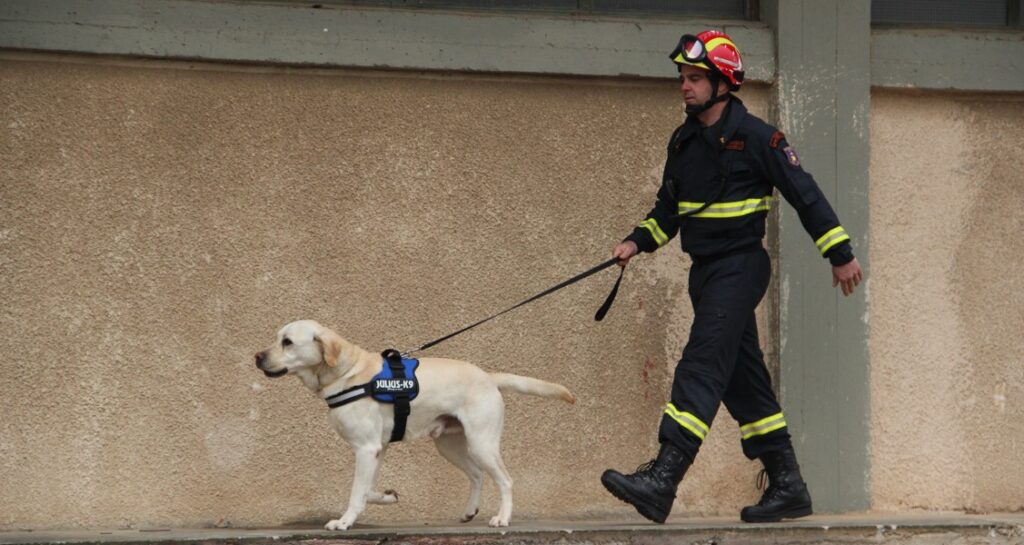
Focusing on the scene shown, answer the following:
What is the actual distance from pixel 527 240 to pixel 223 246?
4.56 ft

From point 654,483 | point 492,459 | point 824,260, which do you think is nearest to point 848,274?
point 654,483

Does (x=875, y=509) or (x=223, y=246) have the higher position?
(x=223, y=246)

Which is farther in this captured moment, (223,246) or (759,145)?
(223,246)

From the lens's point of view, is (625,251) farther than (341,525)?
Yes

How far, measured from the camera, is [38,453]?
22.2ft

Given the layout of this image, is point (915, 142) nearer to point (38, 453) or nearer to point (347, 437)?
point (347, 437)

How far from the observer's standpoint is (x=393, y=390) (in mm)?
6039

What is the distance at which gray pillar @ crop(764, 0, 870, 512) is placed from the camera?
292 inches

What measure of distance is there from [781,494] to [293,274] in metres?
2.35

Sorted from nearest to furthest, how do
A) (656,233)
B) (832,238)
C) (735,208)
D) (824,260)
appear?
(832,238) → (735,208) → (656,233) → (824,260)

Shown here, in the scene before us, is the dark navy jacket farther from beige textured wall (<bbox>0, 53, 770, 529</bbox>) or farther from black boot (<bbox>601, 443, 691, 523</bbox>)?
beige textured wall (<bbox>0, 53, 770, 529</bbox>)

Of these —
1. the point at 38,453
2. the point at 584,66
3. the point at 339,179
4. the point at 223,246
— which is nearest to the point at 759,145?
the point at 584,66

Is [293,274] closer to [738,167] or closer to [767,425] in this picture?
[738,167]

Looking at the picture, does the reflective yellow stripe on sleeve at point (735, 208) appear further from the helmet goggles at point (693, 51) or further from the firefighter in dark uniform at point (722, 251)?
the helmet goggles at point (693, 51)
